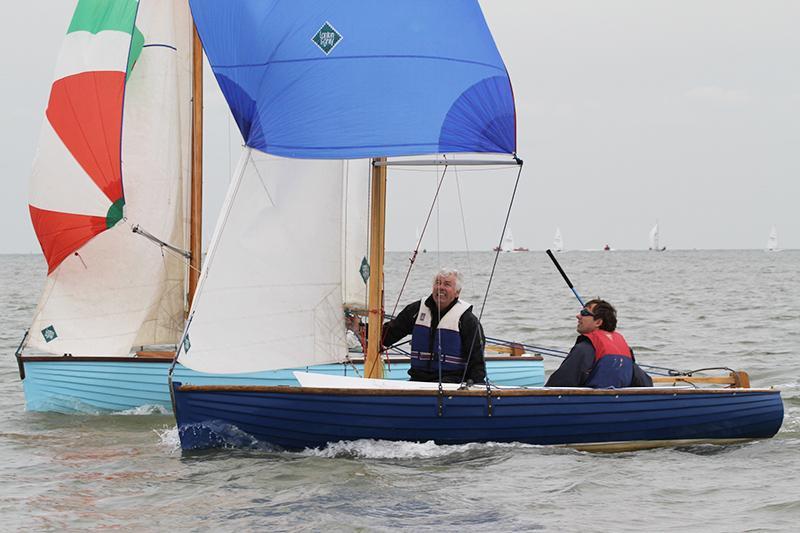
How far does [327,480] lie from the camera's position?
8.74 metres

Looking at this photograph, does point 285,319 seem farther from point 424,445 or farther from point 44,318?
point 44,318

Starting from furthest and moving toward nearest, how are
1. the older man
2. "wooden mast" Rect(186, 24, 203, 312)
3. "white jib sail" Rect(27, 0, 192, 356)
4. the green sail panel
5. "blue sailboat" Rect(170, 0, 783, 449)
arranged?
"wooden mast" Rect(186, 24, 203, 312) < the green sail panel < "white jib sail" Rect(27, 0, 192, 356) < the older man < "blue sailboat" Rect(170, 0, 783, 449)

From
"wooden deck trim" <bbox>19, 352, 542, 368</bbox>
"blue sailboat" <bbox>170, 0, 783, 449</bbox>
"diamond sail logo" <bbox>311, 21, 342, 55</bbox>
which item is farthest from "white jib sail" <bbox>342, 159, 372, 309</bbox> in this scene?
"wooden deck trim" <bbox>19, 352, 542, 368</bbox>

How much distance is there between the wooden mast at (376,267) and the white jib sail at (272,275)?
308 millimetres

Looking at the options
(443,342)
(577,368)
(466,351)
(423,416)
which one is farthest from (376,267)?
(577,368)

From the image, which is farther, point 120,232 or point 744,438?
point 120,232

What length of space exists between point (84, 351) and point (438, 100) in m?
5.83

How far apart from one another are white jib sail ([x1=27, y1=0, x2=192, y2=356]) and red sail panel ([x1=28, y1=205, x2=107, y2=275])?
10cm

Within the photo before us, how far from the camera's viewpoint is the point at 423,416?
9109mm

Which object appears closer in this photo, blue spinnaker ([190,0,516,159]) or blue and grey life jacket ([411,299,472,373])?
blue spinnaker ([190,0,516,159])

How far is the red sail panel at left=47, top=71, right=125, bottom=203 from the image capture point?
502 inches

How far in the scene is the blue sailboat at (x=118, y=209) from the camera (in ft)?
42.0

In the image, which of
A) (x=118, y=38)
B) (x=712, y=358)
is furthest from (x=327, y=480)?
(x=712, y=358)

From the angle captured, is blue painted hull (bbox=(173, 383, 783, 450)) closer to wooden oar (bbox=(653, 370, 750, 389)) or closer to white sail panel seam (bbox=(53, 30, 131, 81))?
wooden oar (bbox=(653, 370, 750, 389))
